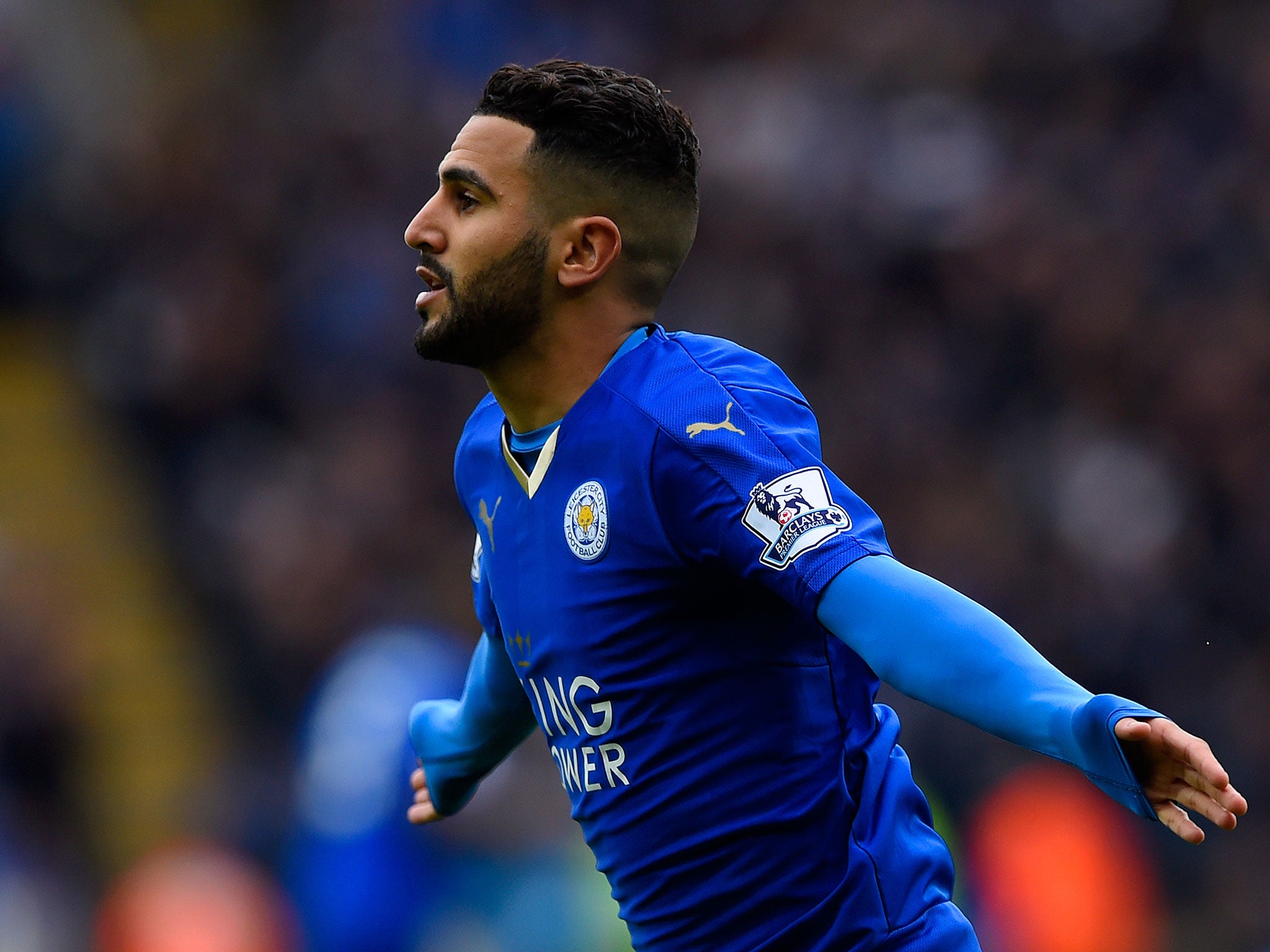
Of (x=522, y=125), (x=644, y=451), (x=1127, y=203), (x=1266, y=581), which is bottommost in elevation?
(x=1266, y=581)

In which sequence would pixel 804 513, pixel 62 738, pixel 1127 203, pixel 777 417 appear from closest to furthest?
pixel 804 513 < pixel 777 417 < pixel 62 738 < pixel 1127 203

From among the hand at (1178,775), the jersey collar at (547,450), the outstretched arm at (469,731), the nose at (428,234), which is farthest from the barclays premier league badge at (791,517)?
the outstretched arm at (469,731)

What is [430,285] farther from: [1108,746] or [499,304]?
[1108,746]

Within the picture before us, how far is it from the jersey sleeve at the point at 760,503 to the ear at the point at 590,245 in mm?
399

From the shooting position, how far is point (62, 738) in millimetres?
8242

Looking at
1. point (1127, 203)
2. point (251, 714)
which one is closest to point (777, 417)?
point (251, 714)

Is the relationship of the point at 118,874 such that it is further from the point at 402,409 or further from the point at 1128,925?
the point at 1128,925

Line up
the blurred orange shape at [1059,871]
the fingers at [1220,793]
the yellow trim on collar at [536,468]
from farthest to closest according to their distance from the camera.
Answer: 1. the blurred orange shape at [1059,871]
2. the yellow trim on collar at [536,468]
3. the fingers at [1220,793]

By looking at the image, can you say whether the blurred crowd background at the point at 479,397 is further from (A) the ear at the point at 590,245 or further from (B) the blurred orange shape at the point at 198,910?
(A) the ear at the point at 590,245

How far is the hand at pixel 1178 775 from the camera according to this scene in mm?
1883

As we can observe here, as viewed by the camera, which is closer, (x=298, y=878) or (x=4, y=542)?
(x=298, y=878)

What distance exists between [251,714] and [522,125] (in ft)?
20.9

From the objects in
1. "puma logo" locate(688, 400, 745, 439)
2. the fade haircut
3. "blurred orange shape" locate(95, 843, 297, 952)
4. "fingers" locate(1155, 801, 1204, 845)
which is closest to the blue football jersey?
"puma logo" locate(688, 400, 745, 439)

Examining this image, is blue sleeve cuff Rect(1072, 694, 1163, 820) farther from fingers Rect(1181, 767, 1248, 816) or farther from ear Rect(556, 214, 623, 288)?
ear Rect(556, 214, 623, 288)
